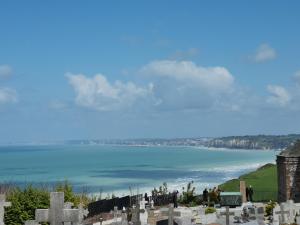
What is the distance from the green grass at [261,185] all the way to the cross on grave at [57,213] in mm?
33114

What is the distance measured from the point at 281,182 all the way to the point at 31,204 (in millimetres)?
18904

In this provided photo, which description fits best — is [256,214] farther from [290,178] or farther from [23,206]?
[290,178]

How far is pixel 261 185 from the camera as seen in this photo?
186 ft

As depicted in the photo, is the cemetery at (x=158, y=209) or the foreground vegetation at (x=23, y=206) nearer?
the cemetery at (x=158, y=209)

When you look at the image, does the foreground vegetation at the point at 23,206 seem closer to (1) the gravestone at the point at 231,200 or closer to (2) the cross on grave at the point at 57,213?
(1) the gravestone at the point at 231,200

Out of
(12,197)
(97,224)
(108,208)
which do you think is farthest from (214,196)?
(12,197)

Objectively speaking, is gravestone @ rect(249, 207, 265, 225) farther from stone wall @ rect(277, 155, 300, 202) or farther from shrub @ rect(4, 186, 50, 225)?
stone wall @ rect(277, 155, 300, 202)

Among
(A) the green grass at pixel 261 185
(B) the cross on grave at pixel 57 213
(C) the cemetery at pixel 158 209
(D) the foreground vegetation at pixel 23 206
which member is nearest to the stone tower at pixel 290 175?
(C) the cemetery at pixel 158 209

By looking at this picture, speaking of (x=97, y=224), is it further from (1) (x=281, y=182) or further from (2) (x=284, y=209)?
(1) (x=281, y=182)

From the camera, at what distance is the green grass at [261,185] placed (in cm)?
4600

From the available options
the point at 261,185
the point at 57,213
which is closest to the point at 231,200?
the point at 261,185

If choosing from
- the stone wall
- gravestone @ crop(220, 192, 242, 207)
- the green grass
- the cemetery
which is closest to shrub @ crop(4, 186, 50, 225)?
the cemetery

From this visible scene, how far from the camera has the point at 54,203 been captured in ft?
39.4

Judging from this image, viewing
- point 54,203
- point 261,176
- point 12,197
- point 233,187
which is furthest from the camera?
point 261,176
